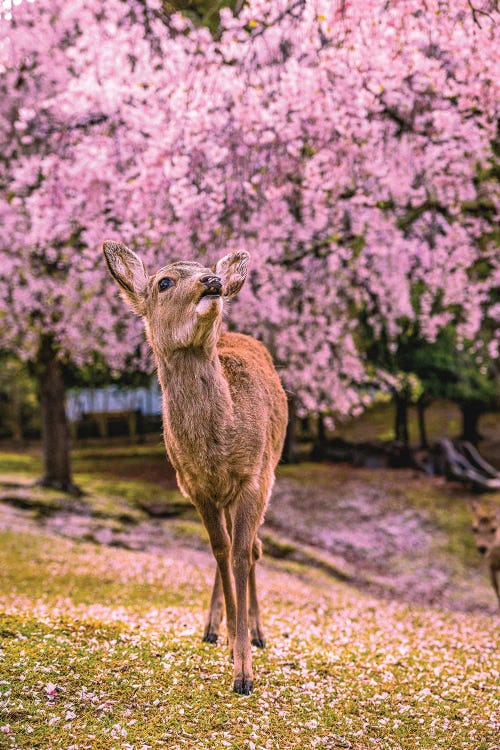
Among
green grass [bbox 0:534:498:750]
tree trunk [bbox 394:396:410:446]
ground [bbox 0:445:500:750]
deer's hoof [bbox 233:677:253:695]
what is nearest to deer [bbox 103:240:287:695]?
deer's hoof [bbox 233:677:253:695]

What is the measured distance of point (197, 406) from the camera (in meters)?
4.83

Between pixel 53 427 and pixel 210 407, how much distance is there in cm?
1657

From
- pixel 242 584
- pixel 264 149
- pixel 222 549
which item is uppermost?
pixel 264 149

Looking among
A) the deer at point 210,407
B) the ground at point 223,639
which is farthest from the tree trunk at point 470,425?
the deer at point 210,407

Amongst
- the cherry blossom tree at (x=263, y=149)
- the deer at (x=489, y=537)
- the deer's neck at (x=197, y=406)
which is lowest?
the deer at (x=489, y=537)

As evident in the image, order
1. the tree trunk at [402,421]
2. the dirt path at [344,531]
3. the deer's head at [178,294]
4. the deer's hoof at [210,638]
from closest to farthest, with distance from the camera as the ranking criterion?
the deer's head at [178,294] < the deer's hoof at [210,638] < the dirt path at [344,531] < the tree trunk at [402,421]

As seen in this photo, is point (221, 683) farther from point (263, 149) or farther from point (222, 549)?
point (263, 149)

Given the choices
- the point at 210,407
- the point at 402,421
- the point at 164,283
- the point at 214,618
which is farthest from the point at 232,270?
the point at 402,421

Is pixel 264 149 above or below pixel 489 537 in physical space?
above

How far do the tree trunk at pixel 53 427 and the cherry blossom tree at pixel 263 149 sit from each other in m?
4.75

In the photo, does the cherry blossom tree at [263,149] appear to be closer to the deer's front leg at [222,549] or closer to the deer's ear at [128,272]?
the deer's ear at [128,272]

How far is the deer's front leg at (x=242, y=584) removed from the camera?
4859mm

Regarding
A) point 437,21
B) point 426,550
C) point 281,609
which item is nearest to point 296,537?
point 426,550

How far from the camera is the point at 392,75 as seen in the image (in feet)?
30.3
